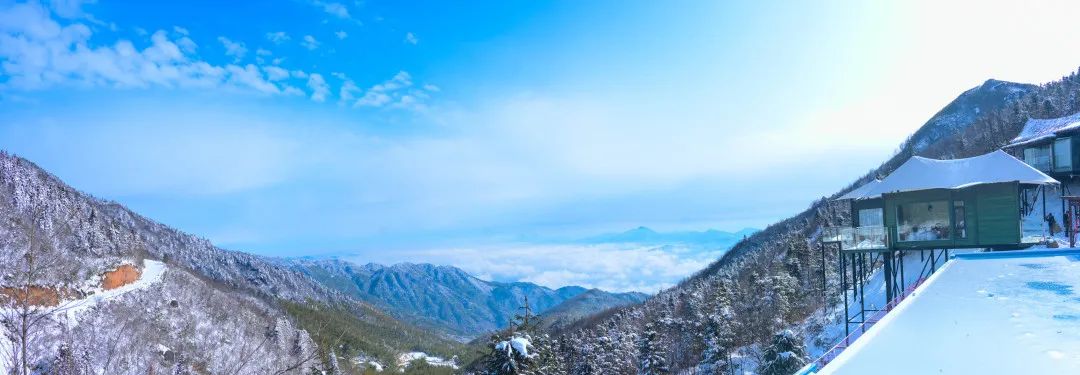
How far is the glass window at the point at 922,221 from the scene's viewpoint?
20047mm

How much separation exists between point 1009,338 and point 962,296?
2.77 m

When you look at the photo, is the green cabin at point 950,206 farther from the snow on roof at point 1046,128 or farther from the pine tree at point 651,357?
the pine tree at point 651,357

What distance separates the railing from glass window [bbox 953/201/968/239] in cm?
205

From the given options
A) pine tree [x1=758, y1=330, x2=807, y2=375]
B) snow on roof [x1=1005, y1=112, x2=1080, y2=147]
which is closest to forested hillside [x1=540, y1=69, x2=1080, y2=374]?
pine tree [x1=758, y1=330, x2=807, y2=375]

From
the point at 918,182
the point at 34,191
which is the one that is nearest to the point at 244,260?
the point at 34,191

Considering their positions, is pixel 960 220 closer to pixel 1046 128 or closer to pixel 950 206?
pixel 950 206

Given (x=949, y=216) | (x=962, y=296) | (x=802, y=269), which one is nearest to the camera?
(x=962, y=296)

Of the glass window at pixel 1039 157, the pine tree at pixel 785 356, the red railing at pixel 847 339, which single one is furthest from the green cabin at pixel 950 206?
the glass window at pixel 1039 157

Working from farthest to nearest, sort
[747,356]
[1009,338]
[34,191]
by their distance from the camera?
[34,191], [747,356], [1009,338]

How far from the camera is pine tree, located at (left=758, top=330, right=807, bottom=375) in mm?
26000

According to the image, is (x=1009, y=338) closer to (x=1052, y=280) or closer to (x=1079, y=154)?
(x=1052, y=280)

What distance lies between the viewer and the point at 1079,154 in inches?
1088

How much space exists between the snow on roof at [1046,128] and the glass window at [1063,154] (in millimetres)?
491

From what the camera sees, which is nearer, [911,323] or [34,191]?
[911,323]
